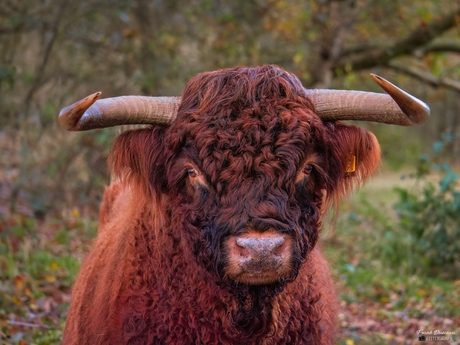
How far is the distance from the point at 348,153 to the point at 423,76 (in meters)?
8.27

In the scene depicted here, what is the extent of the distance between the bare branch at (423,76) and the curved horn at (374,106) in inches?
309

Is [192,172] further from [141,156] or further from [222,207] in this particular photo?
[141,156]

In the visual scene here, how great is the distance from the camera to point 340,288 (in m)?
6.92

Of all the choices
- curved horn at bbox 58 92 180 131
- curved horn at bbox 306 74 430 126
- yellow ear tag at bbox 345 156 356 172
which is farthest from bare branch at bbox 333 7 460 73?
curved horn at bbox 58 92 180 131

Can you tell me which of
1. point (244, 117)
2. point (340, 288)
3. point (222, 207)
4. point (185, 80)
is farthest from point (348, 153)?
point (185, 80)

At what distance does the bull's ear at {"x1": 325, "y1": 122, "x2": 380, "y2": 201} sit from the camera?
302 cm

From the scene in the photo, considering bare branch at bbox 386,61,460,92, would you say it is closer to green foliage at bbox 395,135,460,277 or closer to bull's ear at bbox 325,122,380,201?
green foliage at bbox 395,135,460,277

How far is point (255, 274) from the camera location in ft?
8.25

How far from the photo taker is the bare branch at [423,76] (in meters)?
10.1

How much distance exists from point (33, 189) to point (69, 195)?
0.58 metres

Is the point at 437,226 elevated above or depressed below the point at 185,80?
below

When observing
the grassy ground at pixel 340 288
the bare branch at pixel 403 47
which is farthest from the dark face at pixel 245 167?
the bare branch at pixel 403 47

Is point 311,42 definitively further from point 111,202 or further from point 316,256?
point 316,256

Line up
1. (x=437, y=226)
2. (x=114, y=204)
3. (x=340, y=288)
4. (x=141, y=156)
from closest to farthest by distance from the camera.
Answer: (x=141, y=156) < (x=114, y=204) < (x=340, y=288) < (x=437, y=226)
